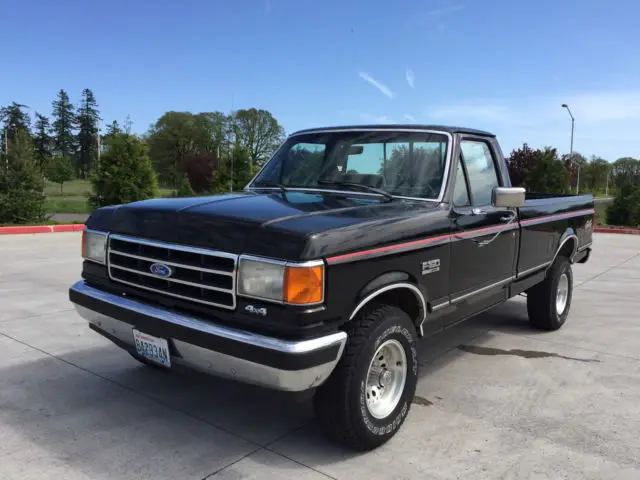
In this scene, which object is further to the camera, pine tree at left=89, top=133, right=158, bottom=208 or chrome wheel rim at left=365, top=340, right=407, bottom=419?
pine tree at left=89, top=133, right=158, bottom=208

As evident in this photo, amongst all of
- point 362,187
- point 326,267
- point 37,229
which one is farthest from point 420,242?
point 37,229

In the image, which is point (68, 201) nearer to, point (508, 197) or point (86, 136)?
point (508, 197)

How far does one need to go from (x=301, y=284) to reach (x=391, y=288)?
2.38ft

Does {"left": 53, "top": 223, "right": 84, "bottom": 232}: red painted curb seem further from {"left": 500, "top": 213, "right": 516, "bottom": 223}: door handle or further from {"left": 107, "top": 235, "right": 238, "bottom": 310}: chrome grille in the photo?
{"left": 500, "top": 213, "right": 516, "bottom": 223}: door handle

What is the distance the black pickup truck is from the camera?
273cm

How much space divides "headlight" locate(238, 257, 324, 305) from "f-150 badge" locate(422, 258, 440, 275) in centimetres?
98

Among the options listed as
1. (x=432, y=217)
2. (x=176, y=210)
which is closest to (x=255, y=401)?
(x=176, y=210)

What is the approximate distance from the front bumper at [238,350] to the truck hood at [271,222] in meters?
0.43

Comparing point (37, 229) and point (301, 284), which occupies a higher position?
point (301, 284)

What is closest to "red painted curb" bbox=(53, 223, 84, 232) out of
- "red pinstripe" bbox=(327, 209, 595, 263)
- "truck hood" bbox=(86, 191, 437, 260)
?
"truck hood" bbox=(86, 191, 437, 260)

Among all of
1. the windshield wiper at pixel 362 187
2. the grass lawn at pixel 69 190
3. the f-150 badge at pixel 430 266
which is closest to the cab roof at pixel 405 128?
the windshield wiper at pixel 362 187

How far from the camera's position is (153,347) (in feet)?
10.3

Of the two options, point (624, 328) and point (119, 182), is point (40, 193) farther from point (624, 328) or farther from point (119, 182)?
point (624, 328)

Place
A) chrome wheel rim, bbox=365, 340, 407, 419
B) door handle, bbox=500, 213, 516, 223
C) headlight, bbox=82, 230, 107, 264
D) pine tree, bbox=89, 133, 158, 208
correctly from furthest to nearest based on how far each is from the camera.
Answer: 1. pine tree, bbox=89, 133, 158, 208
2. door handle, bbox=500, 213, 516, 223
3. headlight, bbox=82, 230, 107, 264
4. chrome wheel rim, bbox=365, 340, 407, 419
